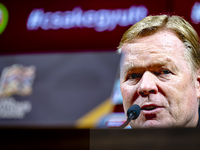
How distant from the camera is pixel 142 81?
1222 mm

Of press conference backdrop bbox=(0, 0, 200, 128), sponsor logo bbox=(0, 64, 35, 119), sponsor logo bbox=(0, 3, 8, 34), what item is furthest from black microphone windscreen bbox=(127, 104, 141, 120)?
sponsor logo bbox=(0, 3, 8, 34)

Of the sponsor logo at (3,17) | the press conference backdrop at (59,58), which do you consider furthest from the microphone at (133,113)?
the sponsor logo at (3,17)

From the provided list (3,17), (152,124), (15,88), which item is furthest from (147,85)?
(3,17)

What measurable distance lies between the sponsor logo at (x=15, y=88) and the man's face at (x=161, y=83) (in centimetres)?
98

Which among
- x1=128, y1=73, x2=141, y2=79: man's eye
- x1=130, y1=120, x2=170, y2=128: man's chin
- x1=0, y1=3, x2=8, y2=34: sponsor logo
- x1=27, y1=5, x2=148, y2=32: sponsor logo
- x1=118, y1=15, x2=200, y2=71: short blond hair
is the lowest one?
x1=130, y1=120, x2=170, y2=128: man's chin

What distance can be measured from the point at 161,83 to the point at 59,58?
3.05 ft

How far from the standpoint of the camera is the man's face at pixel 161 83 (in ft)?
3.88

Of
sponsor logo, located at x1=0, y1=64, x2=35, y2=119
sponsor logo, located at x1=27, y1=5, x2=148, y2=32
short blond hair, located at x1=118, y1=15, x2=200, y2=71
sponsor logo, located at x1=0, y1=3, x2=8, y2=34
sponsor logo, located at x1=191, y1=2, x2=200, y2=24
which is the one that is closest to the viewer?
short blond hair, located at x1=118, y1=15, x2=200, y2=71

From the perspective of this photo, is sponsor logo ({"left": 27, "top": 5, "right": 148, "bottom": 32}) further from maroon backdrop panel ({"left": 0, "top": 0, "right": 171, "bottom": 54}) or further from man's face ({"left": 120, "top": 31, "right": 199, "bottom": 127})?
man's face ({"left": 120, "top": 31, "right": 199, "bottom": 127})

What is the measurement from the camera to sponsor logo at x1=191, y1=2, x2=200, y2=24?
1440mm

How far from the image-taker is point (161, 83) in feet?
3.99

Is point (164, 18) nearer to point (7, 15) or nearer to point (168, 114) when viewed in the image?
point (168, 114)

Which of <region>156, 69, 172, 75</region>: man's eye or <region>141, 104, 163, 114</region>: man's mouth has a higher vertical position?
<region>156, 69, 172, 75</region>: man's eye

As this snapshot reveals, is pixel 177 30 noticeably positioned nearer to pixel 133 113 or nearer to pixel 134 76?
pixel 134 76
